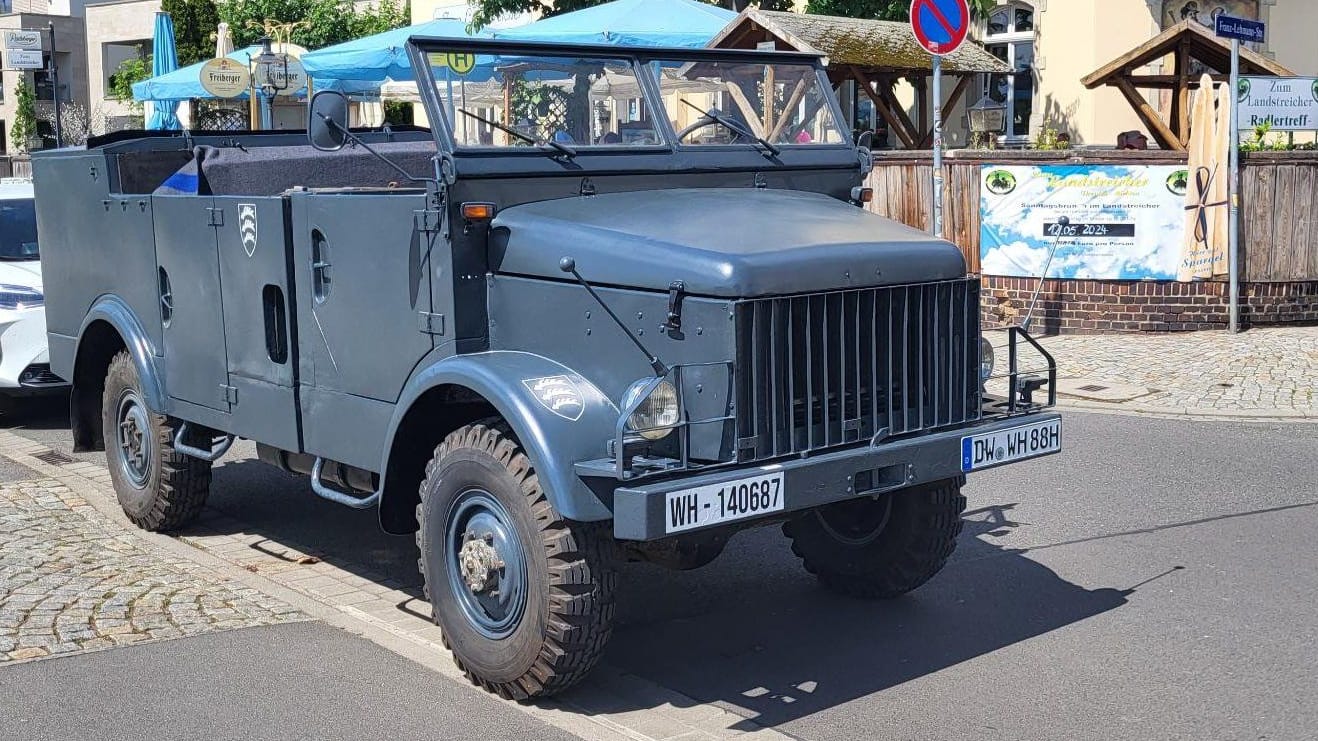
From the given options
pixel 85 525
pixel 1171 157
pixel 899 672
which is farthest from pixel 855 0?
pixel 899 672

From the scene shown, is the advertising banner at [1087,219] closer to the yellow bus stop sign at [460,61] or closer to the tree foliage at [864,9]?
the tree foliage at [864,9]

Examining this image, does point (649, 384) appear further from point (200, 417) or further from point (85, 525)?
point (85, 525)

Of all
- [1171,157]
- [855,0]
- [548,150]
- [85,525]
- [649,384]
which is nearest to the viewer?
[649,384]

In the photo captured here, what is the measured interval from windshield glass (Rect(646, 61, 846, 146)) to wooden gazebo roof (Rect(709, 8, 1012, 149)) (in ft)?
34.1

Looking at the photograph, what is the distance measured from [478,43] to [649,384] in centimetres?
196

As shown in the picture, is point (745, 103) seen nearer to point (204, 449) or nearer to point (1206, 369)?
point (204, 449)

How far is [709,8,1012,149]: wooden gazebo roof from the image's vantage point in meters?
17.5

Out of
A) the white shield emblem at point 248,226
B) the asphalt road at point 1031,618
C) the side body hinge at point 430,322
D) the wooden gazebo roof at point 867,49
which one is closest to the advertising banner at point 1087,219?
the wooden gazebo roof at point 867,49

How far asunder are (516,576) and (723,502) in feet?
2.85

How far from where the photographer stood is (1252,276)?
Result: 14047 mm

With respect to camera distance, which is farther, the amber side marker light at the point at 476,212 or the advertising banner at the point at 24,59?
the advertising banner at the point at 24,59

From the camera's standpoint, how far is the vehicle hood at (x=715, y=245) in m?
4.89

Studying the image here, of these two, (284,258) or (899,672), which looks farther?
(284,258)

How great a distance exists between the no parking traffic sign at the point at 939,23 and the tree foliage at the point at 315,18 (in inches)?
945
